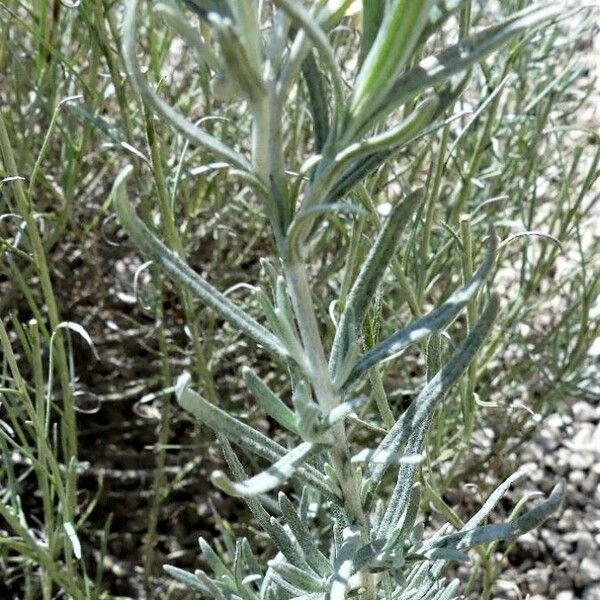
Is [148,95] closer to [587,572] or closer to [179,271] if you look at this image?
[179,271]

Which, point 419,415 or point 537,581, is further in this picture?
point 537,581

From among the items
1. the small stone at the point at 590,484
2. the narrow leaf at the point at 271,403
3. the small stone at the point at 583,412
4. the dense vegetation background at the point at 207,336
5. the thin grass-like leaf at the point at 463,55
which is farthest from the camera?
the small stone at the point at 583,412

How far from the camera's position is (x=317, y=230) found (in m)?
0.55

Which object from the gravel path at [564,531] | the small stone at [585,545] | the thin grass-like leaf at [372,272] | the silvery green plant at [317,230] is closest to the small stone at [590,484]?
the gravel path at [564,531]

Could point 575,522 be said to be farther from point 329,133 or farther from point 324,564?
point 329,133

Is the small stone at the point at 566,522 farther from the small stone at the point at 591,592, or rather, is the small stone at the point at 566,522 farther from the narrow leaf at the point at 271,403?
the narrow leaf at the point at 271,403

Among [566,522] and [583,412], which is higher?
[583,412]

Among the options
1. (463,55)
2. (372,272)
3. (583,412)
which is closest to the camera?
(463,55)

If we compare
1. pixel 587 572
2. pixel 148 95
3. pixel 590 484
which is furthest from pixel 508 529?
pixel 590 484

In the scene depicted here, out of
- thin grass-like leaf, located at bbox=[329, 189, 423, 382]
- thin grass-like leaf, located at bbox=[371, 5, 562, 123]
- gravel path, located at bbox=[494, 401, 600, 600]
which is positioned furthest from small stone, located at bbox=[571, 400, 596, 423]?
thin grass-like leaf, located at bbox=[371, 5, 562, 123]

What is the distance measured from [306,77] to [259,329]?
145 mm

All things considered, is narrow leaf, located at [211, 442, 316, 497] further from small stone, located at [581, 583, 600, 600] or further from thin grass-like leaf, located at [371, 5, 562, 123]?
small stone, located at [581, 583, 600, 600]

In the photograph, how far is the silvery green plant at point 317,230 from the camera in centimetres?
44

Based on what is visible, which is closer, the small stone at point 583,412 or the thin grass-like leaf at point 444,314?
the thin grass-like leaf at point 444,314
